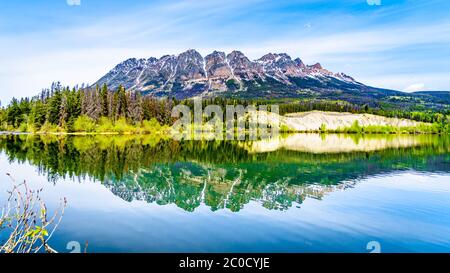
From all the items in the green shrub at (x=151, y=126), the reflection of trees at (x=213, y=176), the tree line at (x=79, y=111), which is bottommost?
the reflection of trees at (x=213, y=176)

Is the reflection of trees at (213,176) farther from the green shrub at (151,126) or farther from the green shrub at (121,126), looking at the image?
the green shrub at (151,126)

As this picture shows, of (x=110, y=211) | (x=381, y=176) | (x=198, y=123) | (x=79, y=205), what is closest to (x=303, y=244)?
(x=110, y=211)

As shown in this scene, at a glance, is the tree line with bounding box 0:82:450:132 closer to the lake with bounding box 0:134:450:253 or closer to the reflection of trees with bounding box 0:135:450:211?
the reflection of trees with bounding box 0:135:450:211

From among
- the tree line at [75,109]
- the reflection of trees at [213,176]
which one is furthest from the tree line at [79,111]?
the reflection of trees at [213,176]

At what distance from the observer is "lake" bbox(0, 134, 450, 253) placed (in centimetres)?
1677

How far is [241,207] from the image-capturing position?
23.8 meters

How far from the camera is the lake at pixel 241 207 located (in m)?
16.8

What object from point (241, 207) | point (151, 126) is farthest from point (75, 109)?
point (241, 207)

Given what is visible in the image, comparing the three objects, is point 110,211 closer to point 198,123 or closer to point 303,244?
point 303,244

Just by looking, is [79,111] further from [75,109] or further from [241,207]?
[241,207]

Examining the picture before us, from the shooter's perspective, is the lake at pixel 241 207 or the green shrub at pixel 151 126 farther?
the green shrub at pixel 151 126
